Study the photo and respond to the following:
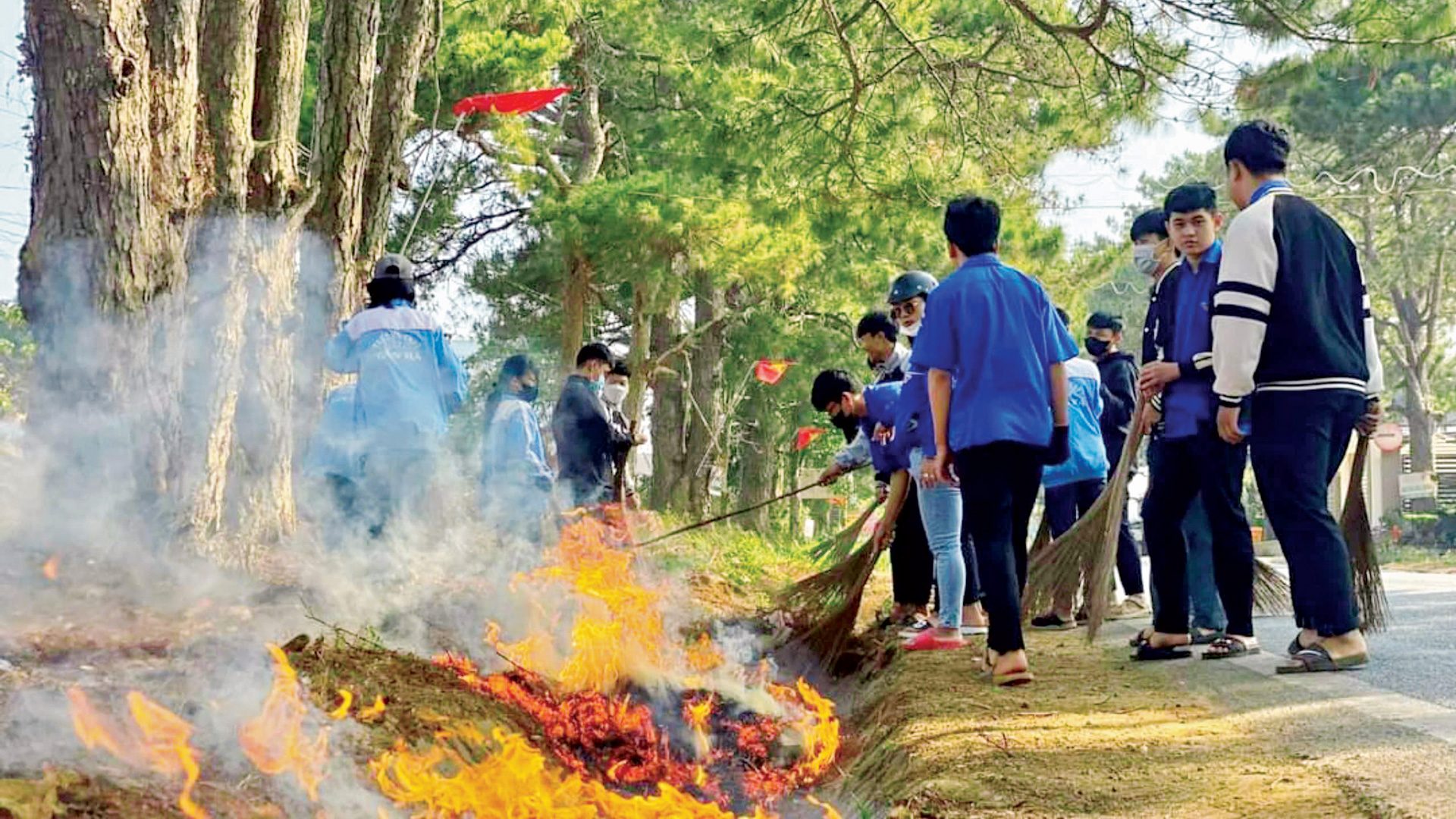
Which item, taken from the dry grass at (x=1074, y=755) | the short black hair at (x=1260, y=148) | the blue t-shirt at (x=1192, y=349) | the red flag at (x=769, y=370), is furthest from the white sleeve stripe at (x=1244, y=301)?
the red flag at (x=769, y=370)

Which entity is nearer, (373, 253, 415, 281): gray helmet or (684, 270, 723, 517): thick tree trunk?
(373, 253, 415, 281): gray helmet

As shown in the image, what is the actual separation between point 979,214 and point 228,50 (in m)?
3.90

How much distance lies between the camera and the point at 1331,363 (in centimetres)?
443

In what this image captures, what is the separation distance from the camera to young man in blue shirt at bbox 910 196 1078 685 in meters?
4.65

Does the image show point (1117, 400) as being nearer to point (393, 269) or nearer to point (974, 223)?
point (974, 223)

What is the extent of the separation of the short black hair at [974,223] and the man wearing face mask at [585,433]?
4101 millimetres

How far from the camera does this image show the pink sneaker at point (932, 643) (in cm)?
568

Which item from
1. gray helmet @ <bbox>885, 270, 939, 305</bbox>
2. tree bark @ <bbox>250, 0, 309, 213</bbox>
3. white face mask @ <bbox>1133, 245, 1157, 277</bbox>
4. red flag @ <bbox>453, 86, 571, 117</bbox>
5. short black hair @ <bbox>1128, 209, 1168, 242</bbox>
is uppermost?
red flag @ <bbox>453, 86, 571, 117</bbox>

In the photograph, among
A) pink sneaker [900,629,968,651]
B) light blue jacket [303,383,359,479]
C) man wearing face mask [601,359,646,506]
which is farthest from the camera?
man wearing face mask [601,359,646,506]

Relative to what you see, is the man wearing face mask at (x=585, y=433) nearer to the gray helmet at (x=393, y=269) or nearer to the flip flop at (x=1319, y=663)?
the gray helmet at (x=393, y=269)

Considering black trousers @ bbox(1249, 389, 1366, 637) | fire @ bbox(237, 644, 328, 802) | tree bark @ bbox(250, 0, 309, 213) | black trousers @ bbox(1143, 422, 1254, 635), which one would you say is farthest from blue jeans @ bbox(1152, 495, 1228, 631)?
tree bark @ bbox(250, 0, 309, 213)

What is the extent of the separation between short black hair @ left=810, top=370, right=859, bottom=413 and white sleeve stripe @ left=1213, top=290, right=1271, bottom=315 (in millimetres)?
2249

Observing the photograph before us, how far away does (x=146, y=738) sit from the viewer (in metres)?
3.08

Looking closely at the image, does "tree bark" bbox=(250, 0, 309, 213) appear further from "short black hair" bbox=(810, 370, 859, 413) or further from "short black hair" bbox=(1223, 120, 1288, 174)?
"short black hair" bbox=(1223, 120, 1288, 174)
